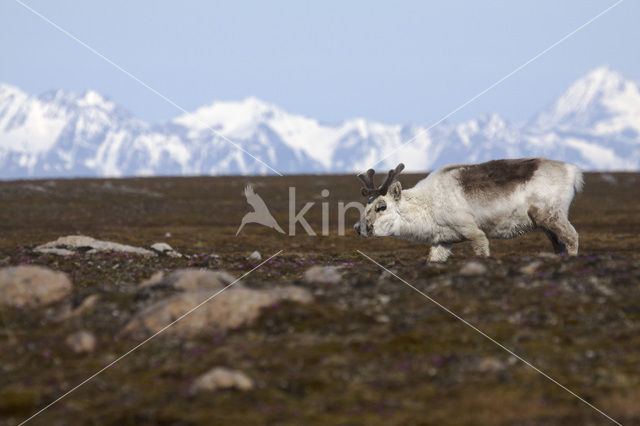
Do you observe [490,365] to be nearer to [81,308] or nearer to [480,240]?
[81,308]

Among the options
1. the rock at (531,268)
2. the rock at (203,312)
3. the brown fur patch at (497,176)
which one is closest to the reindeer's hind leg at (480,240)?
the brown fur patch at (497,176)

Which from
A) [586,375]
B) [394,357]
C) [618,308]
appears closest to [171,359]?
[394,357]

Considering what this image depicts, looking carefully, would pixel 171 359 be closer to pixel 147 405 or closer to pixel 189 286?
pixel 147 405

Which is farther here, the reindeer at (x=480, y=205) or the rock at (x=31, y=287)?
the reindeer at (x=480, y=205)

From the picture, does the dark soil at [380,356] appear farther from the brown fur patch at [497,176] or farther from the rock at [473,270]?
the brown fur patch at [497,176]

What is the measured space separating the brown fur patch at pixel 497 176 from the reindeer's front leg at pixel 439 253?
6.91ft

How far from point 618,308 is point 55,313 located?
453 inches

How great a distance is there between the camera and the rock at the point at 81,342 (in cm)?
1328

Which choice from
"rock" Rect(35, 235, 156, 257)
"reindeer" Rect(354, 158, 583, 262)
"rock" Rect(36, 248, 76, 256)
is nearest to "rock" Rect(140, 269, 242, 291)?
"reindeer" Rect(354, 158, 583, 262)

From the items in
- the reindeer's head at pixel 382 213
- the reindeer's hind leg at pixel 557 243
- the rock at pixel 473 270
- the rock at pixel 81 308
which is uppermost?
the reindeer's head at pixel 382 213

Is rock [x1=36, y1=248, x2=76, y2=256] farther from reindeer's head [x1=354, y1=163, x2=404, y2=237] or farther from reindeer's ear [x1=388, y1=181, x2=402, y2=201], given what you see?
reindeer's ear [x1=388, y1=181, x2=402, y2=201]

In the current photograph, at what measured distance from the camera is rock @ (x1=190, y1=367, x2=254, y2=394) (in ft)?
36.7

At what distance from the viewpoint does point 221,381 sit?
11289mm

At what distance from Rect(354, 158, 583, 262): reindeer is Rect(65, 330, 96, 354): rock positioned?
11.2m
